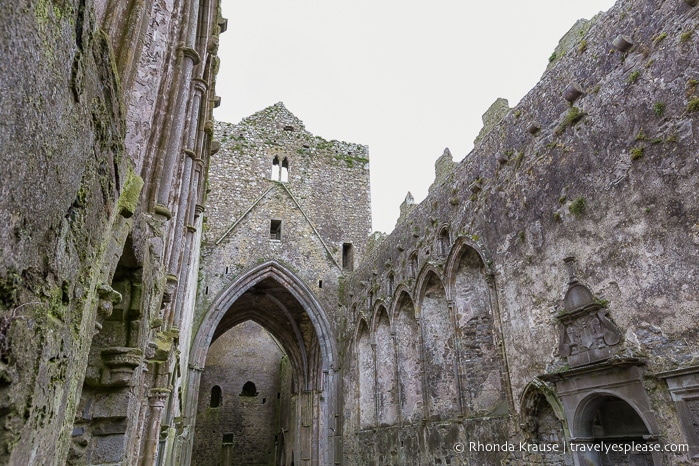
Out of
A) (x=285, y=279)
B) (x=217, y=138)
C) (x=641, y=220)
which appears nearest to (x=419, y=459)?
(x=641, y=220)

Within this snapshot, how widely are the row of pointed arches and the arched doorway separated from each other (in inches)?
71.2

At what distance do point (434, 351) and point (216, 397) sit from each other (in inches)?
648

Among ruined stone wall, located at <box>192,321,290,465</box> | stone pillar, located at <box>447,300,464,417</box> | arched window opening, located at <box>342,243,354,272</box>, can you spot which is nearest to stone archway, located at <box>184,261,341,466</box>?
arched window opening, located at <box>342,243,354,272</box>

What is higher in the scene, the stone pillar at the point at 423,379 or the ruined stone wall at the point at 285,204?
the ruined stone wall at the point at 285,204

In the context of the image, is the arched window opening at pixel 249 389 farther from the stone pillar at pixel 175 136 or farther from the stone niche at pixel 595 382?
the stone pillar at pixel 175 136

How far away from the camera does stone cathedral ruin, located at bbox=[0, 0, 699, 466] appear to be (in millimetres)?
1430

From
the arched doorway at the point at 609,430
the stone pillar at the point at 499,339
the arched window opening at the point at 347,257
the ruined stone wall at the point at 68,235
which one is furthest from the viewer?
the arched window opening at the point at 347,257

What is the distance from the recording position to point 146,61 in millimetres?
4301

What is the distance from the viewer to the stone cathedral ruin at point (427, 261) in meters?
1.43

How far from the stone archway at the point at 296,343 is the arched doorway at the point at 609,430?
402 inches

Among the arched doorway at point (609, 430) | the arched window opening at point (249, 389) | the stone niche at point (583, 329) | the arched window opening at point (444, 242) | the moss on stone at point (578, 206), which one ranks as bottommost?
the arched doorway at point (609, 430)

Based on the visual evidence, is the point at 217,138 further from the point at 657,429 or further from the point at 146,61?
the point at 657,429

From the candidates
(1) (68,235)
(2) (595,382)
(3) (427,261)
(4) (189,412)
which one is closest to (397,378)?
(3) (427,261)

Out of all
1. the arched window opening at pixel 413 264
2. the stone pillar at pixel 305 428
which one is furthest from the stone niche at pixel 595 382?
the stone pillar at pixel 305 428
